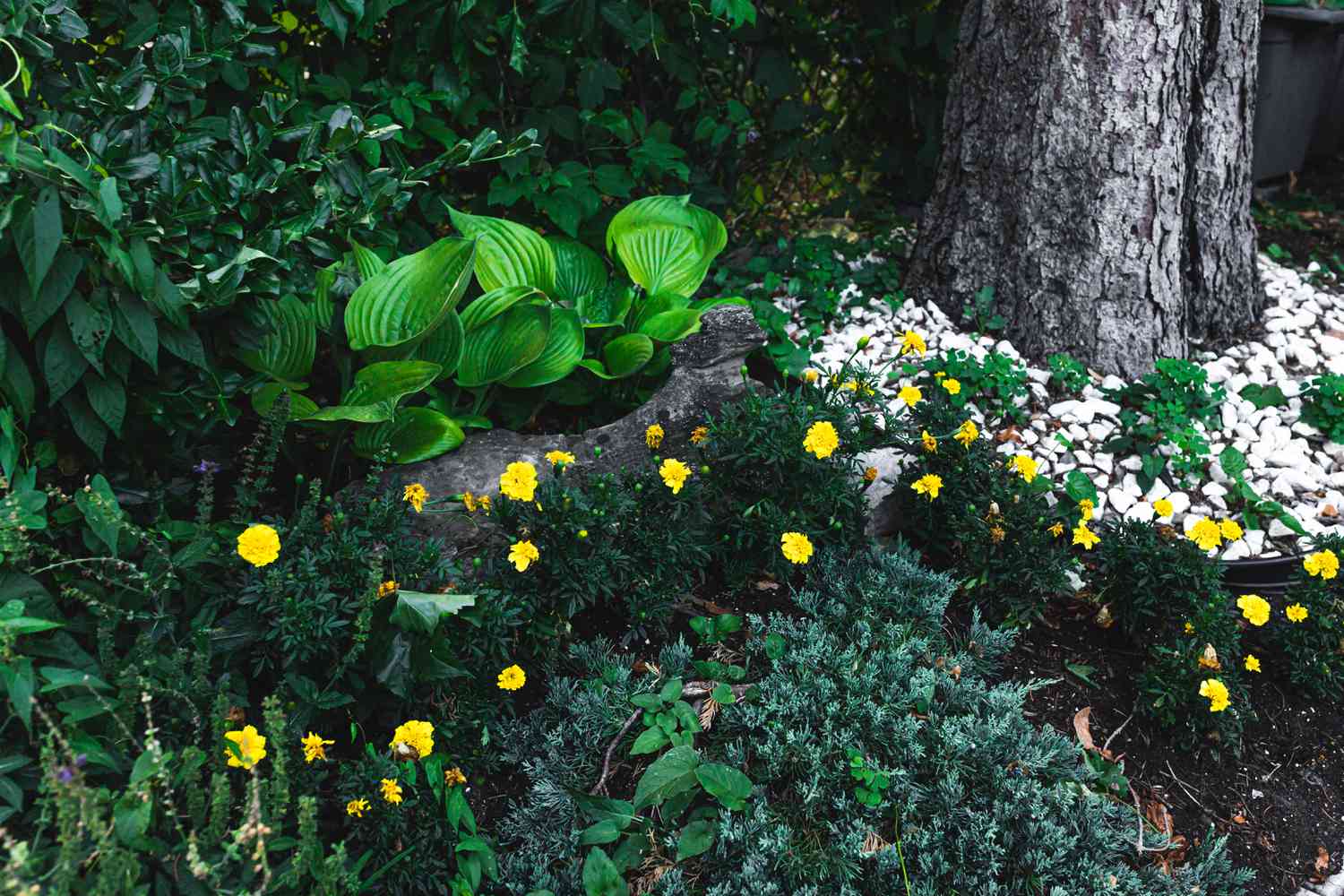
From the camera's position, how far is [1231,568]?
2.84 m

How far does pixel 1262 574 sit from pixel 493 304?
86.1 inches

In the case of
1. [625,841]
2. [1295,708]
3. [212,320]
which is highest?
[212,320]

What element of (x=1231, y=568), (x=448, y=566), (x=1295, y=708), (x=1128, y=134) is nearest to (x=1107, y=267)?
(x=1128, y=134)

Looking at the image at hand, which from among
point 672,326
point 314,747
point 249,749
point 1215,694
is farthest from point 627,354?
point 1215,694

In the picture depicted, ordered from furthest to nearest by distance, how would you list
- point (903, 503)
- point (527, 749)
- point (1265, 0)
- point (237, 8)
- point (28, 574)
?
point (1265, 0) → point (903, 503) → point (237, 8) → point (527, 749) → point (28, 574)

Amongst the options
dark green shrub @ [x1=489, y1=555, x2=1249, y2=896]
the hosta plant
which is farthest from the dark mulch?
the hosta plant

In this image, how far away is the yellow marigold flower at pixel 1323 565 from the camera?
2455mm

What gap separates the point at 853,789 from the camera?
2111mm

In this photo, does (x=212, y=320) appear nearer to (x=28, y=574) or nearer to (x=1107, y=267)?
(x=28, y=574)

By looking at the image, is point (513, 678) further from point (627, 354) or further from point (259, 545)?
point (627, 354)

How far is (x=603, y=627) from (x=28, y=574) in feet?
3.93

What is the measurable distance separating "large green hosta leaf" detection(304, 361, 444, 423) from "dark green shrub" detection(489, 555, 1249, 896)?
73 centimetres

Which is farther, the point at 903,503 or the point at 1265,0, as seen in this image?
the point at 1265,0

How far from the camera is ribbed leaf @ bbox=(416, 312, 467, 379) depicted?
2639mm
